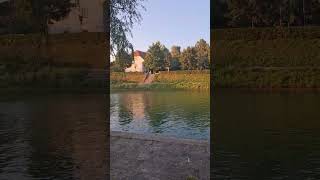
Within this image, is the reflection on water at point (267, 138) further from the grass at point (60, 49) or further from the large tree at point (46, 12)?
the large tree at point (46, 12)

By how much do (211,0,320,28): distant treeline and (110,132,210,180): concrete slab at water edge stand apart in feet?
43.7

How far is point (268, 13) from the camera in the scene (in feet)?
64.7

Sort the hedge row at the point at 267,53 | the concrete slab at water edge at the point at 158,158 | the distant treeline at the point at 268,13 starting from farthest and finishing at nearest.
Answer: the distant treeline at the point at 268,13, the hedge row at the point at 267,53, the concrete slab at water edge at the point at 158,158

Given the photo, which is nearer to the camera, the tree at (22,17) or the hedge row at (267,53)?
the hedge row at (267,53)

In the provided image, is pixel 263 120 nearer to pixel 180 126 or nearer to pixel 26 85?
pixel 180 126

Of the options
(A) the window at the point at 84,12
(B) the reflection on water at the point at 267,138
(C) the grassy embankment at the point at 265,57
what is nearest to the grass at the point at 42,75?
(A) the window at the point at 84,12

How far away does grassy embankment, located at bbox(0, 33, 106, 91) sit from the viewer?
58.5ft

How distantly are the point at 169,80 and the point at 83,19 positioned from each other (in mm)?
4365

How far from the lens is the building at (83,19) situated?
12945 mm

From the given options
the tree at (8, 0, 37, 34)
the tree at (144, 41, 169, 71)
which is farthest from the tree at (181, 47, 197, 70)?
the tree at (8, 0, 37, 34)

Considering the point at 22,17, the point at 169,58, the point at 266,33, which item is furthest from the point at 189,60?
the point at 22,17

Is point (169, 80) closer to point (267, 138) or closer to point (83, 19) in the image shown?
point (83, 19)

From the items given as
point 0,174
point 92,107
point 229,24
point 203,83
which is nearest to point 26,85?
point 92,107

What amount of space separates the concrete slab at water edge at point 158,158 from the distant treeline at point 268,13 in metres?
13.3
